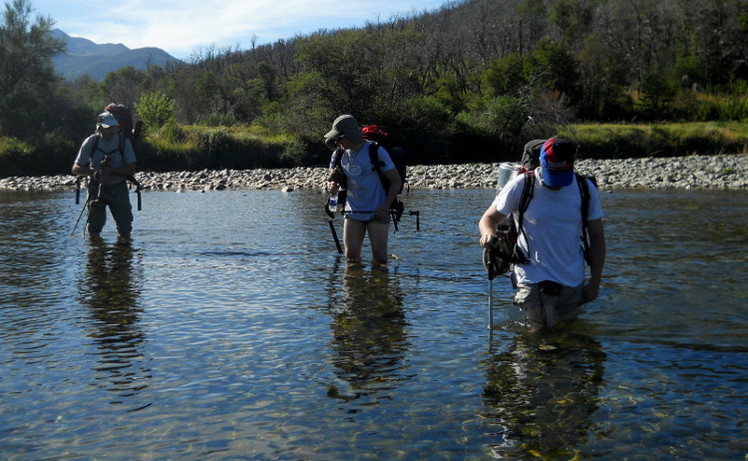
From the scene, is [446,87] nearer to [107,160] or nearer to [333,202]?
[107,160]

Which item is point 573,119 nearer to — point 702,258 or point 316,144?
point 316,144

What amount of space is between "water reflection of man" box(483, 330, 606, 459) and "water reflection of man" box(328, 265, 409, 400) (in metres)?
0.82

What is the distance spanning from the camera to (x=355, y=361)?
6562 mm

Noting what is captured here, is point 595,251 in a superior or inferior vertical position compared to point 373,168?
inferior

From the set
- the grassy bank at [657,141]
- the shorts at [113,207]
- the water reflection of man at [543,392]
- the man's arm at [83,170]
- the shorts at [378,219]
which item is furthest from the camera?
the grassy bank at [657,141]

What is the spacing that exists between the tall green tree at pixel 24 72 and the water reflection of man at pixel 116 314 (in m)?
32.3

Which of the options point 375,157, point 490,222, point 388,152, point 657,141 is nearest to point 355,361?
point 490,222

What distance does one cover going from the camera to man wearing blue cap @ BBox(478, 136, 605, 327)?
20.0 ft

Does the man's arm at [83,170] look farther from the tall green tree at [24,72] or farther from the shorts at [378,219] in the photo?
the tall green tree at [24,72]

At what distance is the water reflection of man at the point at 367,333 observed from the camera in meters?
6.03

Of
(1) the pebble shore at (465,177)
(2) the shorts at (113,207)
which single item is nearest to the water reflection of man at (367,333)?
(2) the shorts at (113,207)

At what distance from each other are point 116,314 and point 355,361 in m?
3.09

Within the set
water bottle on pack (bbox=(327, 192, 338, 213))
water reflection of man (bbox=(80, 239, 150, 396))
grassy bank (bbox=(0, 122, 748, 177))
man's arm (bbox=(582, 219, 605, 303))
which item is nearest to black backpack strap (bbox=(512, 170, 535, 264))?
man's arm (bbox=(582, 219, 605, 303))

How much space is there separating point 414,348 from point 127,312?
10.8ft
